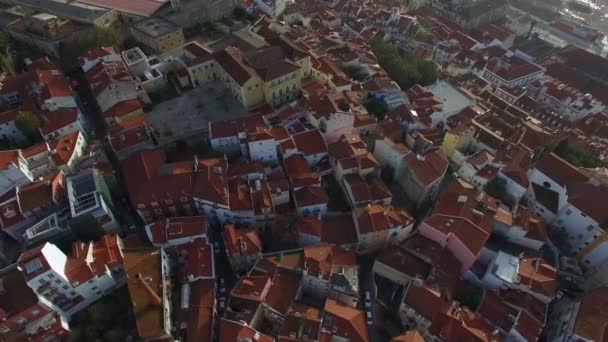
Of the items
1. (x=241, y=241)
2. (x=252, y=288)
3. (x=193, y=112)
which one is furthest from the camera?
(x=193, y=112)

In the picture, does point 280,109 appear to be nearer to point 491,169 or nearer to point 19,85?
point 491,169

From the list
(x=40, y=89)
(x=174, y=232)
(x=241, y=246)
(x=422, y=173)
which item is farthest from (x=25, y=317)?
(x=422, y=173)

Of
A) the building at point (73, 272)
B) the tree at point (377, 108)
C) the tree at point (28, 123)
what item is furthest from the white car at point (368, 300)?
the tree at point (28, 123)

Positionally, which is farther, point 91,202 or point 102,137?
point 102,137

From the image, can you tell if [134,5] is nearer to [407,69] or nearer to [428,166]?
[407,69]

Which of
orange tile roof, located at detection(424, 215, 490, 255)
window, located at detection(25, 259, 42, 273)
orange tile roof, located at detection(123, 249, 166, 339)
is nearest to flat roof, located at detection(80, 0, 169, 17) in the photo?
orange tile roof, located at detection(123, 249, 166, 339)

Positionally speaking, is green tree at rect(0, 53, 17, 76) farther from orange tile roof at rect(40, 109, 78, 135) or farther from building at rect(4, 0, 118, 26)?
orange tile roof at rect(40, 109, 78, 135)
